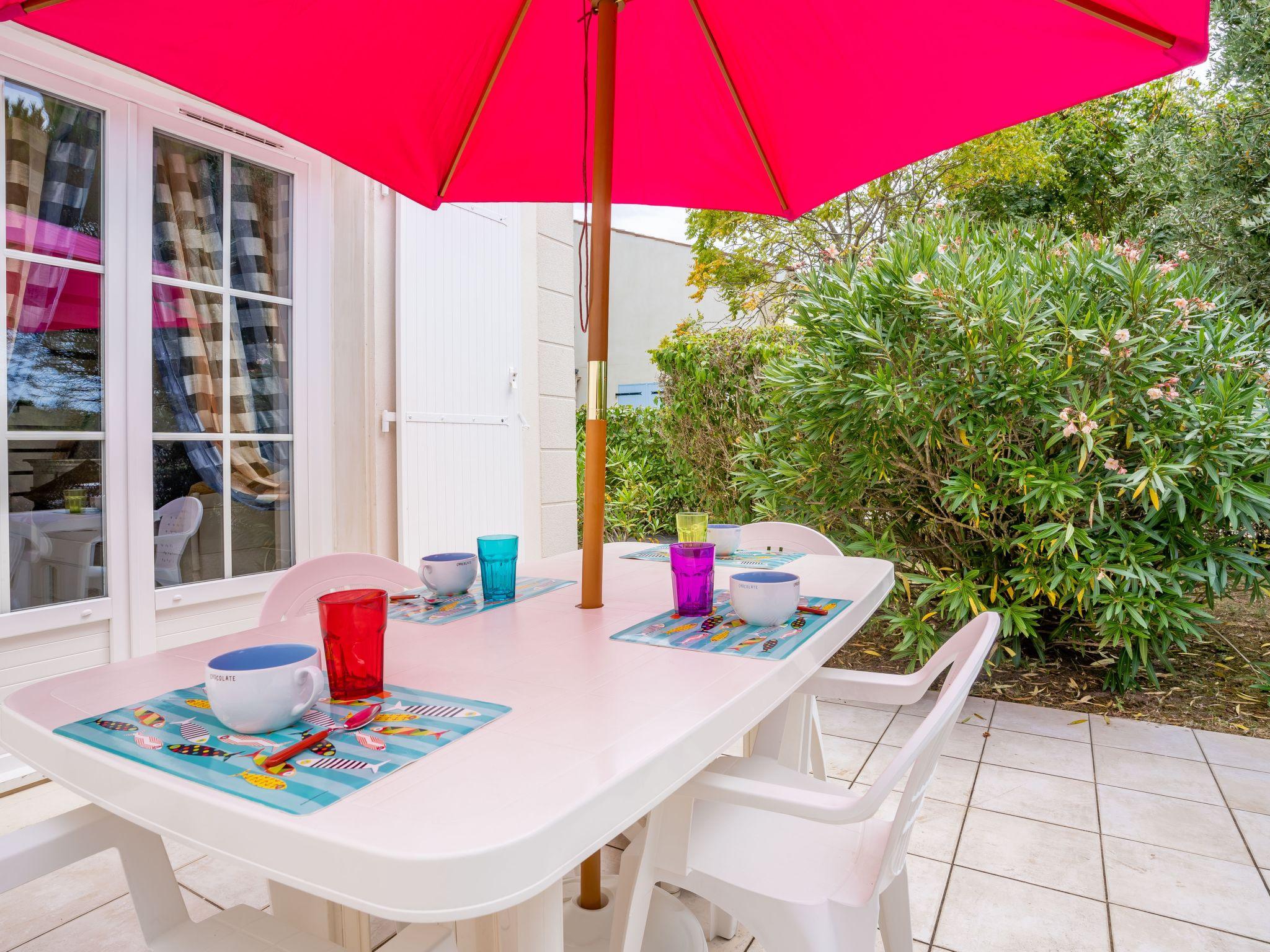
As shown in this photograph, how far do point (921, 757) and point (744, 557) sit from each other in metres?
1.06

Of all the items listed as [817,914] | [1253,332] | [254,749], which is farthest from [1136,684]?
[254,749]

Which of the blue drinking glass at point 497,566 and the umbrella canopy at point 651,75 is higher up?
the umbrella canopy at point 651,75

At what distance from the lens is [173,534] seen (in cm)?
279

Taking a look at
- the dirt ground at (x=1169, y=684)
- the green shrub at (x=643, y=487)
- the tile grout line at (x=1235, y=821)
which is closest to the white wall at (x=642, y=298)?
the green shrub at (x=643, y=487)

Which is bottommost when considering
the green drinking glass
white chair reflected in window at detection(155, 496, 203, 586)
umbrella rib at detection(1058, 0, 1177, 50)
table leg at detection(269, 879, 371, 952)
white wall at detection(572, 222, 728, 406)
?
table leg at detection(269, 879, 371, 952)

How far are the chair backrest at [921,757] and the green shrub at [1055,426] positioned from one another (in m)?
2.22

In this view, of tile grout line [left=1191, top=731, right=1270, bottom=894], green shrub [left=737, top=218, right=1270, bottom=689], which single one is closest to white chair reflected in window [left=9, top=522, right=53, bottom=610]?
green shrub [left=737, top=218, right=1270, bottom=689]

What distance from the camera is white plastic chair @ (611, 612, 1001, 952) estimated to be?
1.00 meters

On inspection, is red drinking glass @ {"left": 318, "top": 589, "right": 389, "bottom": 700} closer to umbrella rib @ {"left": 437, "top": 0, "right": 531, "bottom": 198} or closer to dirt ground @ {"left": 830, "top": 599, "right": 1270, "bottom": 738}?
umbrella rib @ {"left": 437, "top": 0, "right": 531, "bottom": 198}

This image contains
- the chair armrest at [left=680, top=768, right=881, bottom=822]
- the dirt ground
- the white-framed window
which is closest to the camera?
the chair armrest at [left=680, top=768, right=881, bottom=822]

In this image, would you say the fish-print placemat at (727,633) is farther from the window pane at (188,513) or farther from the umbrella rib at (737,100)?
the window pane at (188,513)

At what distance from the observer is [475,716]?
2.92 feet

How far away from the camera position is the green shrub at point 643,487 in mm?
7383

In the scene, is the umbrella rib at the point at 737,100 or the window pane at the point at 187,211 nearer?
the umbrella rib at the point at 737,100
